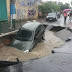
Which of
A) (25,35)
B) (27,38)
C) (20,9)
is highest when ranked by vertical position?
(20,9)

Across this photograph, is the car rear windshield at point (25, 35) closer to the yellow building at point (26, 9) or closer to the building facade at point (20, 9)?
the building facade at point (20, 9)

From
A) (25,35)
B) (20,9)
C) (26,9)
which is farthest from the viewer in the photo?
(26,9)

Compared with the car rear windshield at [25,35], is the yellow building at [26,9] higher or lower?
higher

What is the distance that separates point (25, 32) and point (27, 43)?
1.01 metres

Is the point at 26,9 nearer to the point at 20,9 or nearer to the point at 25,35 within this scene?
the point at 20,9

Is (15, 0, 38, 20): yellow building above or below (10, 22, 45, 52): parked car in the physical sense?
above

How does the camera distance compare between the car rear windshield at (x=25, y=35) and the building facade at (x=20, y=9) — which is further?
the building facade at (x=20, y=9)

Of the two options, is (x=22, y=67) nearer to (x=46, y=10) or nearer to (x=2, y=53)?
(x=2, y=53)

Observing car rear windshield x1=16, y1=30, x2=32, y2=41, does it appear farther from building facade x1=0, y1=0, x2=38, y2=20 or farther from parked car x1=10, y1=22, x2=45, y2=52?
building facade x1=0, y1=0, x2=38, y2=20

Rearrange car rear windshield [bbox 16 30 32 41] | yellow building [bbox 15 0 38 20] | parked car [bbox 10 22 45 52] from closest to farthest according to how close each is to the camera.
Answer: parked car [bbox 10 22 45 52], car rear windshield [bbox 16 30 32 41], yellow building [bbox 15 0 38 20]

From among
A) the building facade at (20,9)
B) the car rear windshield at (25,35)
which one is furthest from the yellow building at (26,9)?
the car rear windshield at (25,35)

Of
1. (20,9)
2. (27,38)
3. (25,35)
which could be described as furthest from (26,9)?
(27,38)

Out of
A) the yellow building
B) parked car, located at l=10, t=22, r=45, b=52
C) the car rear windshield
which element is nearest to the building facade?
the yellow building

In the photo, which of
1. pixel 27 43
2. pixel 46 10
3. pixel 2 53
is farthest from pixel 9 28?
pixel 46 10
